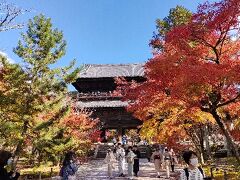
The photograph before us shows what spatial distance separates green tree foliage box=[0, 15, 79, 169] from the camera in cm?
1811

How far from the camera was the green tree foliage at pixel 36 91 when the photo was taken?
18.1 m

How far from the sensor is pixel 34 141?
18.1m

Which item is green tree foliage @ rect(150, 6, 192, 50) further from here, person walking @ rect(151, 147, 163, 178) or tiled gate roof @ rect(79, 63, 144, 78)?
person walking @ rect(151, 147, 163, 178)

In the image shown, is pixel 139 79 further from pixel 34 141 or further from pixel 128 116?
pixel 34 141

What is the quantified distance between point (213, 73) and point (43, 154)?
11.5m

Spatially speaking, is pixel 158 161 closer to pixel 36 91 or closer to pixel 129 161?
pixel 129 161

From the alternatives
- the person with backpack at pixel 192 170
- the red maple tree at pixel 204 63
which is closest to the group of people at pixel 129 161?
the red maple tree at pixel 204 63

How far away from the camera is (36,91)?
18.5 metres

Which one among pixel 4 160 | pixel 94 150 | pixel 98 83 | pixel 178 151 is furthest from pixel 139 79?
pixel 4 160

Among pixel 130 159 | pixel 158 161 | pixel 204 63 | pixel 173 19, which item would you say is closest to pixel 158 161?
pixel 158 161

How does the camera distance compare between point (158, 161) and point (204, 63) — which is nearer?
point (204, 63)

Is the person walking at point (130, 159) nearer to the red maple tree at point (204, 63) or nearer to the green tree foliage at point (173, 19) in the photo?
the red maple tree at point (204, 63)

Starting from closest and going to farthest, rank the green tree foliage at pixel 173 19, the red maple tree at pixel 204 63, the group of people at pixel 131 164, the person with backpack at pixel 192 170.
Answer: the group of people at pixel 131 164 < the person with backpack at pixel 192 170 < the red maple tree at pixel 204 63 < the green tree foliage at pixel 173 19

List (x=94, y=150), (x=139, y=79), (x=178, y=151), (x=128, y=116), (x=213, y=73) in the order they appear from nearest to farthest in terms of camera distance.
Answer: (x=213, y=73)
(x=178, y=151)
(x=94, y=150)
(x=128, y=116)
(x=139, y=79)
